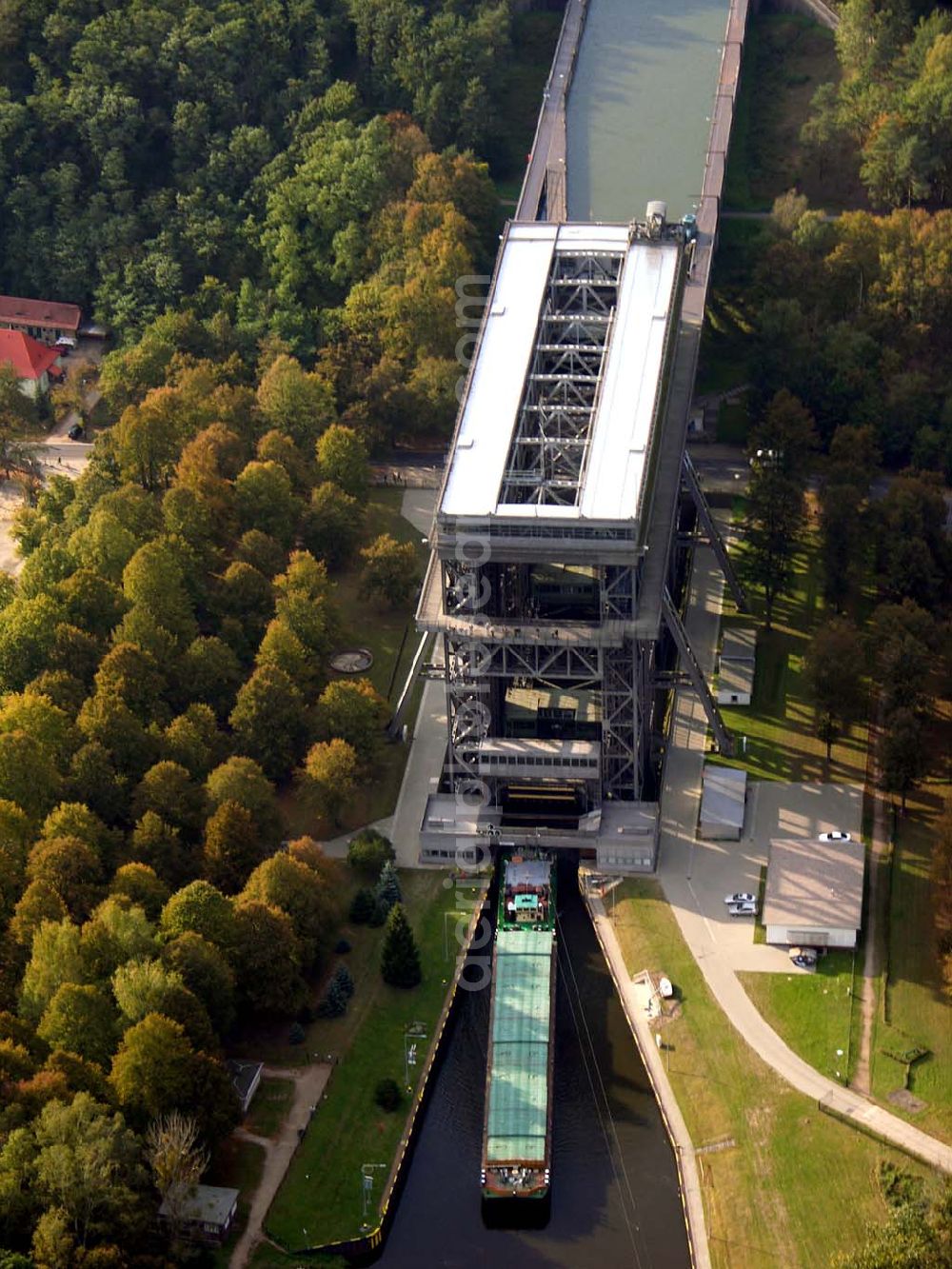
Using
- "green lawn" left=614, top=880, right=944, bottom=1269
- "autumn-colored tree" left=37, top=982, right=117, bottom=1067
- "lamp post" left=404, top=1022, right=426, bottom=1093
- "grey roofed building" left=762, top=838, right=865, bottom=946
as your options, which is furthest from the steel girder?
"autumn-colored tree" left=37, top=982, right=117, bottom=1067

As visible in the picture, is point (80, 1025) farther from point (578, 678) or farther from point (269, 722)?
point (578, 678)

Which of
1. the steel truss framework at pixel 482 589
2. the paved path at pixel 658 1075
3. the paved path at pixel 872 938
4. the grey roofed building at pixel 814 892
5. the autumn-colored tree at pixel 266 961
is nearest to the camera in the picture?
the paved path at pixel 658 1075

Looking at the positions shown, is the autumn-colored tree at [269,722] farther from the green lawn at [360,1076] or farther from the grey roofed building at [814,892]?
the grey roofed building at [814,892]

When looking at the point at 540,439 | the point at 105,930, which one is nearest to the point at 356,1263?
the point at 105,930

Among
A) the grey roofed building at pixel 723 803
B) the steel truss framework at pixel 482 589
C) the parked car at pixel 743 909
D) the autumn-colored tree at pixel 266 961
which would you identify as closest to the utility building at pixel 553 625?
the steel truss framework at pixel 482 589

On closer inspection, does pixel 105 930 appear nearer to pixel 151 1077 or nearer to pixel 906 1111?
pixel 151 1077

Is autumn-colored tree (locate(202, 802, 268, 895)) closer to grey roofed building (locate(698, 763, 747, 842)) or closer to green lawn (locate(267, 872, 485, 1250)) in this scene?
green lawn (locate(267, 872, 485, 1250))

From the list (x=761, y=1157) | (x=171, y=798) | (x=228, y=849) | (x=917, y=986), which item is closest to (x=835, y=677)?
(x=917, y=986)
